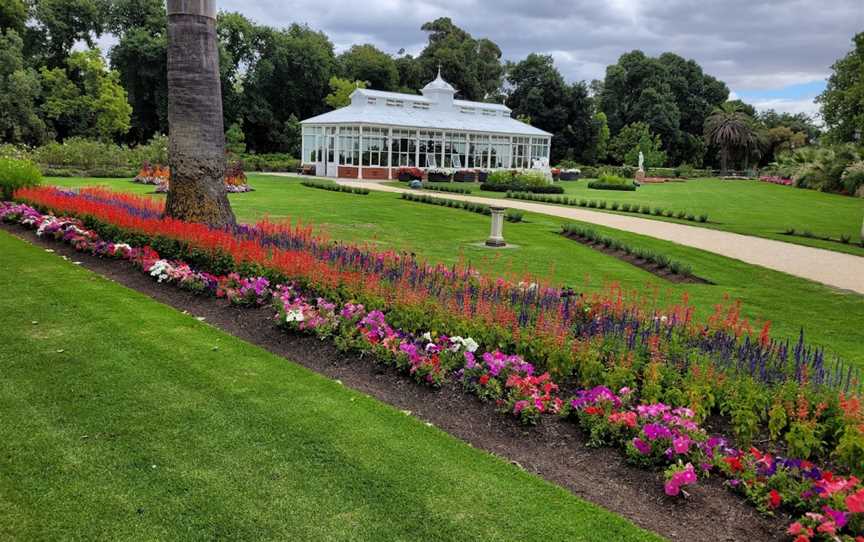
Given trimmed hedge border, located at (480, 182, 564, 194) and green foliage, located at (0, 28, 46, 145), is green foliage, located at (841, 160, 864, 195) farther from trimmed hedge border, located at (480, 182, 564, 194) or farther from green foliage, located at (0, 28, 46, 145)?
green foliage, located at (0, 28, 46, 145)

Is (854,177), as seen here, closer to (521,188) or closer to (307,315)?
(521,188)

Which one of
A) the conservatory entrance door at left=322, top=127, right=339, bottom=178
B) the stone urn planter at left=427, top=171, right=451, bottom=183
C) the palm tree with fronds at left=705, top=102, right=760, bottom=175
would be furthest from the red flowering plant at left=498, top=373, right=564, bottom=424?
the palm tree with fronds at left=705, top=102, right=760, bottom=175

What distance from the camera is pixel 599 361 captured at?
4754mm

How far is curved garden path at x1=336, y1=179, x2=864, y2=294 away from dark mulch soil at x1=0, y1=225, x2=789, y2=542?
26.2 ft

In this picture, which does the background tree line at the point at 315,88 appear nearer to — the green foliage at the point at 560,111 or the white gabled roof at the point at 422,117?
the green foliage at the point at 560,111

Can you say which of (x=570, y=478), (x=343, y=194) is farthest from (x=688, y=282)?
(x=343, y=194)

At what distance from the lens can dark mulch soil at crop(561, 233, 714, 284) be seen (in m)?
10.1

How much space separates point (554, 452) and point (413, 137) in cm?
3779

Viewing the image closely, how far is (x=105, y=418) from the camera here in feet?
13.4

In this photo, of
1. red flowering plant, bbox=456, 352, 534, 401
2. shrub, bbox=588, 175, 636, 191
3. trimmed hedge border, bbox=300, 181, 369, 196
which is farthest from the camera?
shrub, bbox=588, 175, 636, 191

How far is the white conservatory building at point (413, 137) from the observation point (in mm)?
38531

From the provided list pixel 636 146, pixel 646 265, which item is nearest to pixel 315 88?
pixel 636 146

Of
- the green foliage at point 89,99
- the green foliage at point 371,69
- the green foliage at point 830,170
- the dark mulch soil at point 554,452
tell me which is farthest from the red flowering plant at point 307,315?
the green foliage at point 371,69

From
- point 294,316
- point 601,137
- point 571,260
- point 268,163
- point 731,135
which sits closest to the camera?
point 294,316
